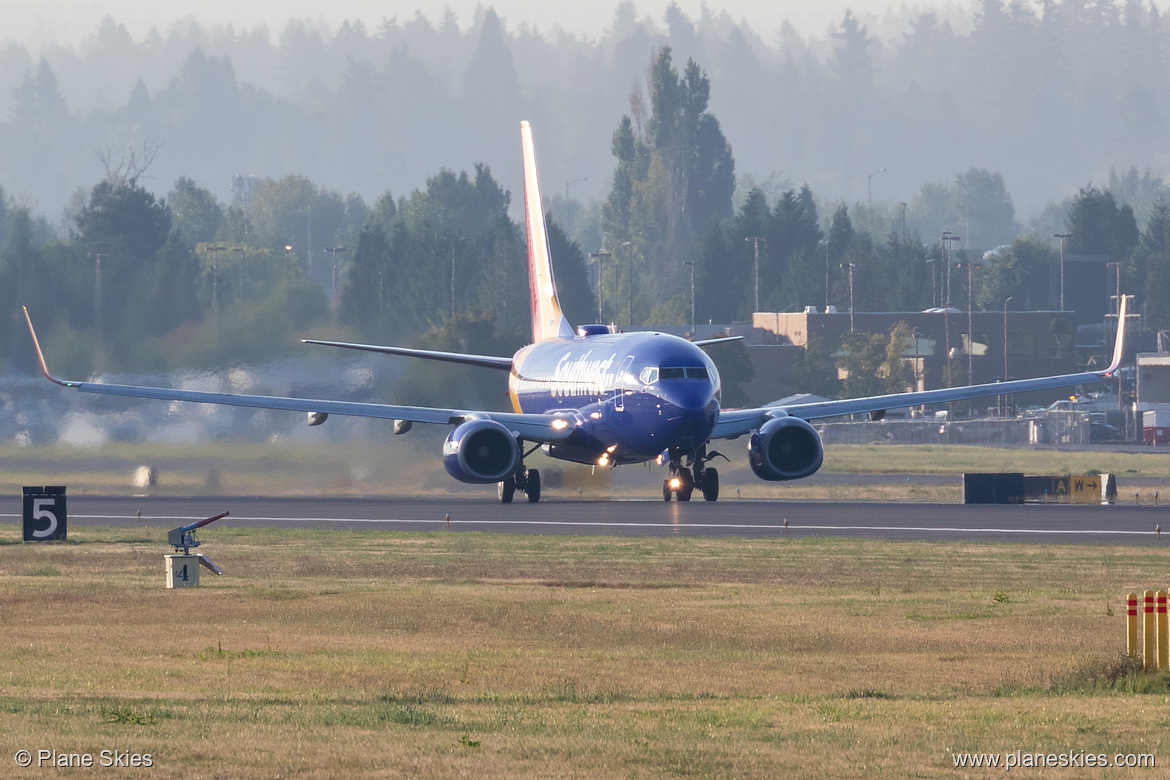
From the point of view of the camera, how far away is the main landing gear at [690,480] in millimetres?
58219

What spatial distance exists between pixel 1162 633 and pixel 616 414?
1352 inches

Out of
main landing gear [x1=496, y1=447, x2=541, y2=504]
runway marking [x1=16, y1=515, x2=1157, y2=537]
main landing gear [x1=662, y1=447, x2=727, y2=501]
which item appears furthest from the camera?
main landing gear [x1=496, y1=447, x2=541, y2=504]

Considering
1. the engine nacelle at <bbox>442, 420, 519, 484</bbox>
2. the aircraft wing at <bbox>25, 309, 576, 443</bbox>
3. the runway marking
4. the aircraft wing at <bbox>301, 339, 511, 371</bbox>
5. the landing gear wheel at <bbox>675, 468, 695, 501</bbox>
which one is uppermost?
the aircraft wing at <bbox>301, 339, 511, 371</bbox>

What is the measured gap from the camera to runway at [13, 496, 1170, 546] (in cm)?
4625

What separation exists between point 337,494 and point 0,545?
1005 inches

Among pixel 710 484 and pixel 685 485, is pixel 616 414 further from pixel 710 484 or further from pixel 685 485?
pixel 710 484

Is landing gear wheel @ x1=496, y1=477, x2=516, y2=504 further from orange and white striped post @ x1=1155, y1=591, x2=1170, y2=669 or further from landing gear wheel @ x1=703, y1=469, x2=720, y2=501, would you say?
orange and white striped post @ x1=1155, y1=591, x2=1170, y2=669

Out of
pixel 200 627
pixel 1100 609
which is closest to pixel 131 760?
pixel 200 627

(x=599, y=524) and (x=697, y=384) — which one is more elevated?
(x=697, y=384)

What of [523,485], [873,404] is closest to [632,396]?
[523,485]

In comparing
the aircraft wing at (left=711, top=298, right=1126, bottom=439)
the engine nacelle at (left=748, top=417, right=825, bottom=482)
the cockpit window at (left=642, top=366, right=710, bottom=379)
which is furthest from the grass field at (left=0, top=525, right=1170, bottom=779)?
the aircraft wing at (left=711, top=298, right=1126, bottom=439)

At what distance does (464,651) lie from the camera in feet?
81.7

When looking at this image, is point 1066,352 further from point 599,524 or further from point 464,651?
point 464,651

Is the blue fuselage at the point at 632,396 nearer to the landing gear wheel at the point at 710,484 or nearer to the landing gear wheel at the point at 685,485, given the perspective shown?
the landing gear wheel at the point at 685,485
